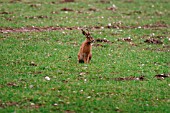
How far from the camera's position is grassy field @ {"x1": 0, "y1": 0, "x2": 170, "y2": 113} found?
12.0m

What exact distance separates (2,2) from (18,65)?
1705 centimetres

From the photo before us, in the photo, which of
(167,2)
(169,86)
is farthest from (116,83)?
(167,2)

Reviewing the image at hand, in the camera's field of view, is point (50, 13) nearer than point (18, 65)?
No

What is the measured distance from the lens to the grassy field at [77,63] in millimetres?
12000

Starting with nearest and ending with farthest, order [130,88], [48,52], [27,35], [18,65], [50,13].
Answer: [130,88], [18,65], [48,52], [27,35], [50,13]

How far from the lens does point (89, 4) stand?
3241 cm

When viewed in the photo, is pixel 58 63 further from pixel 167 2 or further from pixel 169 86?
pixel 167 2

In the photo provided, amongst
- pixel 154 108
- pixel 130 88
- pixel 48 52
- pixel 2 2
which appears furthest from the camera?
pixel 2 2

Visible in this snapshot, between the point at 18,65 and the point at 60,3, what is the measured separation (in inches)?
678

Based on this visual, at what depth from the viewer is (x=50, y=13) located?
28.2 m

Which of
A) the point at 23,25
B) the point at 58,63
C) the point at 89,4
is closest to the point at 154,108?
the point at 58,63

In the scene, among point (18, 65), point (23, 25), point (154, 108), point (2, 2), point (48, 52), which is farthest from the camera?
point (2, 2)

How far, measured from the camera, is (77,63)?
16.4m

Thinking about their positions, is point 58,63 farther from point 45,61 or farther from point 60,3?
point 60,3
